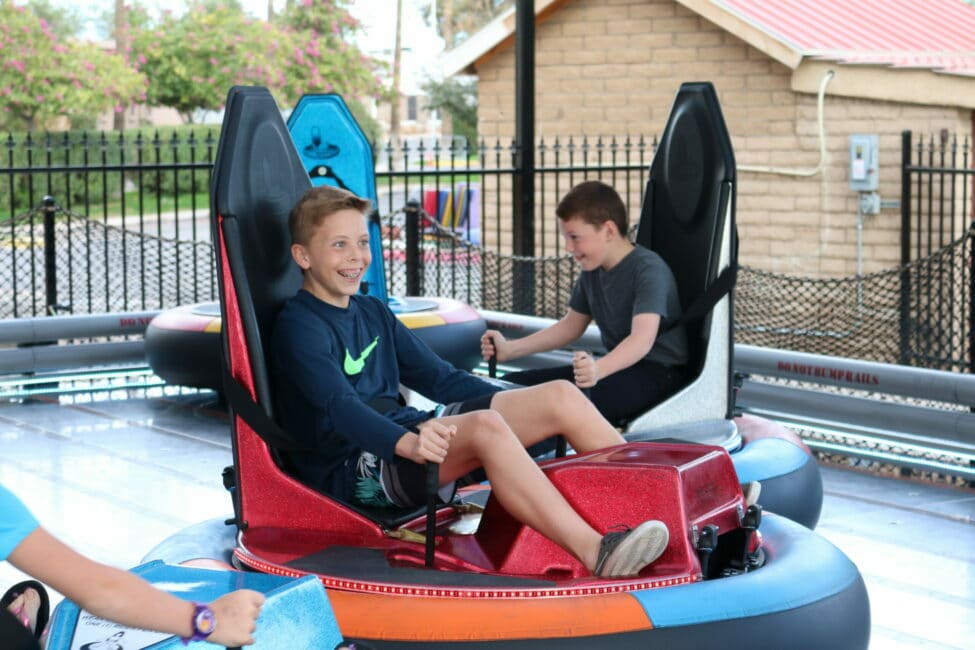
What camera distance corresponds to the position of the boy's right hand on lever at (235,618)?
5.91 ft

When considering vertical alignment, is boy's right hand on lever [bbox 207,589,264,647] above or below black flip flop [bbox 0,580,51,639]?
above

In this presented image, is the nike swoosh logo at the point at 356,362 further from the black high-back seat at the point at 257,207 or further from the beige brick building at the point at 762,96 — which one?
the beige brick building at the point at 762,96

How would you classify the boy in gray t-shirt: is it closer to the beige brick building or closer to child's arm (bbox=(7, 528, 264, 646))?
child's arm (bbox=(7, 528, 264, 646))

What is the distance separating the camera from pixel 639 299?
3.83 meters

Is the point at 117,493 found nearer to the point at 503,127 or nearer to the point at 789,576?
the point at 789,576

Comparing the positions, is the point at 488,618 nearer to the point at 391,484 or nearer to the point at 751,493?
the point at 391,484

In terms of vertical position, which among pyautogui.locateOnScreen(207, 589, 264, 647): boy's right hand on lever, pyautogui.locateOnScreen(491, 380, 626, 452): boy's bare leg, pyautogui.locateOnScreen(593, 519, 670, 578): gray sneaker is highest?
pyautogui.locateOnScreen(491, 380, 626, 452): boy's bare leg

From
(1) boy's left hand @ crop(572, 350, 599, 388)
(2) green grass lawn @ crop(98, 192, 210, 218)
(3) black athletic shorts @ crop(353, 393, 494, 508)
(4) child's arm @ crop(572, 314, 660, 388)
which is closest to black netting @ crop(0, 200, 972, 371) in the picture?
(4) child's arm @ crop(572, 314, 660, 388)

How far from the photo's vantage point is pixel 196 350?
18.6ft

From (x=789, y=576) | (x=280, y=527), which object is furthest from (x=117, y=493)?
(x=789, y=576)

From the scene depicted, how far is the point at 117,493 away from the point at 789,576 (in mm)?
2491

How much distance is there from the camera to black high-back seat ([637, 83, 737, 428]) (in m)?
3.90

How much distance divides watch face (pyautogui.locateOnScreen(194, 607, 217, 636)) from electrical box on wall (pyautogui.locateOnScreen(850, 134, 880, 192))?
25.7 feet

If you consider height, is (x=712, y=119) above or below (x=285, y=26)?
below
